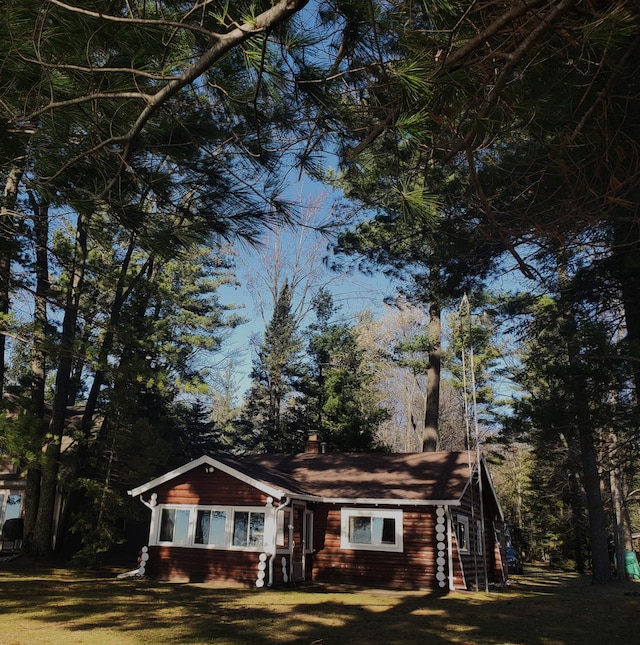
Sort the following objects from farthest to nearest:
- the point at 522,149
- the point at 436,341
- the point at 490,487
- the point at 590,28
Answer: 1. the point at 436,341
2. the point at 490,487
3. the point at 522,149
4. the point at 590,28

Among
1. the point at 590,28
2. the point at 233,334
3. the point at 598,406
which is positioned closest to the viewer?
the point at 590,28

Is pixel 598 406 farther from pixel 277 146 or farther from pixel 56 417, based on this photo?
pixel 56 417

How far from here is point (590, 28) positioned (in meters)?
3.45

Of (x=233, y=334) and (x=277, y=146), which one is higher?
(x=233, y=334)

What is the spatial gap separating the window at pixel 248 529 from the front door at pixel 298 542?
79cm

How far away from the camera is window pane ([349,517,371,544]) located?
14.6 m

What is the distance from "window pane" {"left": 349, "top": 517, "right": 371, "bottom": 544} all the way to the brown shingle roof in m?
0.72

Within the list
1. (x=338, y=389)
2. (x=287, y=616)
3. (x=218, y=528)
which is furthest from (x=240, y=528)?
(x=338, y=389)

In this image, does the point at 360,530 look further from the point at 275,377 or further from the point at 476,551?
the point at 275,377

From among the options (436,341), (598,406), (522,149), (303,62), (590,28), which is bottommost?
(598,406)

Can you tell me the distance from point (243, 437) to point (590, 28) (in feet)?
100

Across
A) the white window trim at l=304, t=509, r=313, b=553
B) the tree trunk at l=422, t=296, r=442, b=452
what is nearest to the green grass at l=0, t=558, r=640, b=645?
the white window trim at l=304, t=509, r=313, b=553

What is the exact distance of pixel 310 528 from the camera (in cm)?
1494

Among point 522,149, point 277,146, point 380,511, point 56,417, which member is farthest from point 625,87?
point 56,417
